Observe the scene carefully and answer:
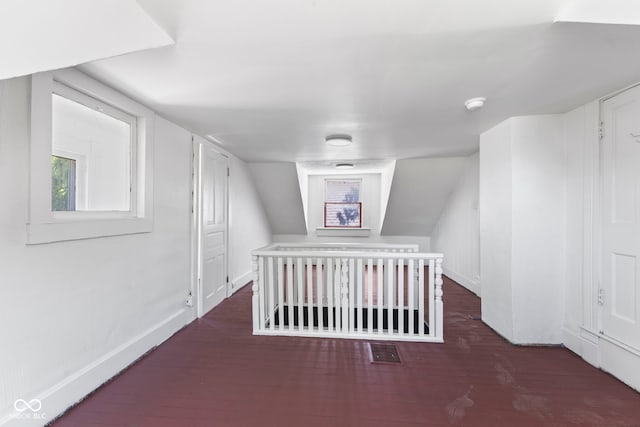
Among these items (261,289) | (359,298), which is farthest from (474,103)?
(261,289)

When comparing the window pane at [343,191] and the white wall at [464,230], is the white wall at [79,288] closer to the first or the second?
the window pane at [343,191]

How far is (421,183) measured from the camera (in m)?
4.73

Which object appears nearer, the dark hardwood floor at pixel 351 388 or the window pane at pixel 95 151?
the dark hardwood floor at pixel 351 388

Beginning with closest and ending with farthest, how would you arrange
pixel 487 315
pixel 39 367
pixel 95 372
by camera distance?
pixel 39 367, pixel 95 372, pixel 487 315

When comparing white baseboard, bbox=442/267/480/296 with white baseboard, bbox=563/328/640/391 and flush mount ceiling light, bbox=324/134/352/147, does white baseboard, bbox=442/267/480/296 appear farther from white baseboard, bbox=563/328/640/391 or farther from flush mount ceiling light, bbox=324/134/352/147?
flush mount ceiling light, bbox=324/134/352/147

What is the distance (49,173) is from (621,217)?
3763 mm

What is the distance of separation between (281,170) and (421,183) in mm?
2422

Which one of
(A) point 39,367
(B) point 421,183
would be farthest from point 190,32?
(B) point 421,183

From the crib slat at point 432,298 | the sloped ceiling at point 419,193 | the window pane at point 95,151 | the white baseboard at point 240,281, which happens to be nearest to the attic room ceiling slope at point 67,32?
the window pane at point 95,151

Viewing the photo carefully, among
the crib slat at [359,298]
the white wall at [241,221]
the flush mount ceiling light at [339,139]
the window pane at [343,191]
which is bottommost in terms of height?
the crib slat at [359,298]

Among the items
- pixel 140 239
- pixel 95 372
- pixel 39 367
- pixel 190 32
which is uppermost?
pixel 190 32

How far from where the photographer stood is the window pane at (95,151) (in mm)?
1836

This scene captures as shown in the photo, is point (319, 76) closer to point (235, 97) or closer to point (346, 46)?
point (346, 46)

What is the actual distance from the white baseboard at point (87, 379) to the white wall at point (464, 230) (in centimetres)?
405
